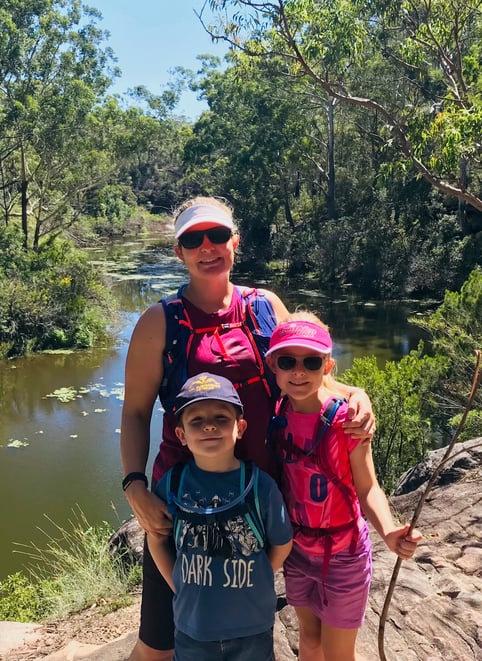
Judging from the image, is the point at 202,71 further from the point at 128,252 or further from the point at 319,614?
the point at 319,614

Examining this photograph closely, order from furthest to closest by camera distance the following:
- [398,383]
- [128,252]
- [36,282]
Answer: [128,252], [36,282], [398,383]

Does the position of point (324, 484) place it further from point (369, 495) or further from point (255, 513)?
point (255, 513)

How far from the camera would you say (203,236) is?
1815mm

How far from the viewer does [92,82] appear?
1686 centimetres

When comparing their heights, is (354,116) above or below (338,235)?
above

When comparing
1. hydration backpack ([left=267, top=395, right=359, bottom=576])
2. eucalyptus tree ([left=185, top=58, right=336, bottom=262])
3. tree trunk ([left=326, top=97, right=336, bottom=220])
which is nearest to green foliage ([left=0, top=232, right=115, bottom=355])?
eucalyptus tree ([left=185, top=58, right=336, bottom=262])

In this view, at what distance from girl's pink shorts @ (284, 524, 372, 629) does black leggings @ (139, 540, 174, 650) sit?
1.39 feet

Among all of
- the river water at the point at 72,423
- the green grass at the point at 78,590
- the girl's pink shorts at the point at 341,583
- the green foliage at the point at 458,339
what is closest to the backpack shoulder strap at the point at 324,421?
the girl's pink shorts at the point at 341,583

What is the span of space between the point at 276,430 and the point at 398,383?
410 centimetres

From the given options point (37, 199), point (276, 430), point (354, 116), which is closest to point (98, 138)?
point (37, 199)

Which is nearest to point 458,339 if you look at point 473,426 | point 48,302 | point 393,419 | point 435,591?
point 473,426

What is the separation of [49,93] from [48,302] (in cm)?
577

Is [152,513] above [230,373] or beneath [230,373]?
beneath

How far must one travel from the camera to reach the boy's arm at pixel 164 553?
5.68 ft
